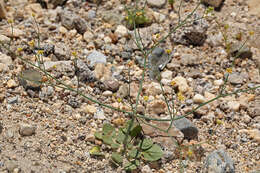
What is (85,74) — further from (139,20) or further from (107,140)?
(139,20)

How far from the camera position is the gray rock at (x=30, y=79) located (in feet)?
10.3

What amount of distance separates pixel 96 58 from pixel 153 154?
51.5 inches

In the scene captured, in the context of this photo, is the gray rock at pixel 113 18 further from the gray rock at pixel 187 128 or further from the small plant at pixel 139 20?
the gray rock at pixel 187 128

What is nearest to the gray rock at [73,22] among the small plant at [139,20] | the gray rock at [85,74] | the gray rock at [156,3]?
the small plant at [139,20]

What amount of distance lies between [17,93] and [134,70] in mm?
1242

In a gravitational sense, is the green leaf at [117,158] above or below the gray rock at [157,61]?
below

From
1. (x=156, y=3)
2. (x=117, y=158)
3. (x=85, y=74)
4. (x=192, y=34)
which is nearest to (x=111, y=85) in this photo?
(x=85, y=74)

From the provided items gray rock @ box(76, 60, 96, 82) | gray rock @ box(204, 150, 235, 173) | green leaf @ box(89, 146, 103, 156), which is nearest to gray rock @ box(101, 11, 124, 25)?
gray rock @ box(76, 60, 96, 82)

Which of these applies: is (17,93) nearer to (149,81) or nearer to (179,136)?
(149,81)

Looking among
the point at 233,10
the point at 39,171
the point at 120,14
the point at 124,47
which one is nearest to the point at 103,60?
the point at 124,47

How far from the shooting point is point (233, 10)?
4250mm

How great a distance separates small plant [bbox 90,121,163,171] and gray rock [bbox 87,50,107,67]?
880 mm

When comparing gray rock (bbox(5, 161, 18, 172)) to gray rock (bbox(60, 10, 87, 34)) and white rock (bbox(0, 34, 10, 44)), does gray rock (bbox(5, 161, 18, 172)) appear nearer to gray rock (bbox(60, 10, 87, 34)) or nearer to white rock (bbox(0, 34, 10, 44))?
white rock (bbox(0, 34, 10, 44))

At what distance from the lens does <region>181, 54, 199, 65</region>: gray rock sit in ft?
11.9
